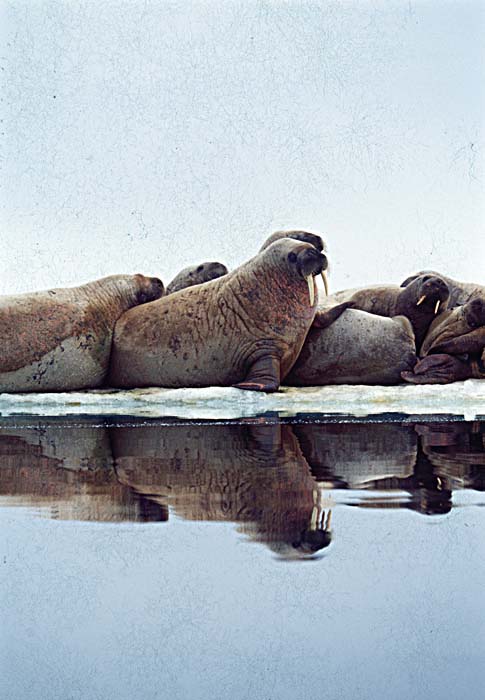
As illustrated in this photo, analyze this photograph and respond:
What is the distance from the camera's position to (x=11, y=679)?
721 mm

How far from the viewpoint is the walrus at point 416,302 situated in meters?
4.94

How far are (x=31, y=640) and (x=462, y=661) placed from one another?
0.39 m

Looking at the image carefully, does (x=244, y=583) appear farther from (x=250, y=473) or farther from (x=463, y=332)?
(x=463, y=332)

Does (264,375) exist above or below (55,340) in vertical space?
below

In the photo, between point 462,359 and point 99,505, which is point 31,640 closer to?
point 99,505

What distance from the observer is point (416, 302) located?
4992 mm

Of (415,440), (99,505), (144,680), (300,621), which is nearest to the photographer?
(144,680)

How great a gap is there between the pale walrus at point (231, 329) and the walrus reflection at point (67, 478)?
1.79 meters

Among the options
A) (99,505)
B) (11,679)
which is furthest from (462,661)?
(99,505)

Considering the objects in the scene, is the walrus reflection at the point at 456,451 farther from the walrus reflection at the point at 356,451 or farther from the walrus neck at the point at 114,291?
the walrus neck at the point at 114,291

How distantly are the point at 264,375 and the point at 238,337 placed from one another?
0.30m

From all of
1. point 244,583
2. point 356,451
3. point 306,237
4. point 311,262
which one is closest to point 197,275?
point 306,237

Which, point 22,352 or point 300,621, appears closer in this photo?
point 300,621

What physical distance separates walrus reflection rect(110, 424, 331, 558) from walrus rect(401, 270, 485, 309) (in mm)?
3119
